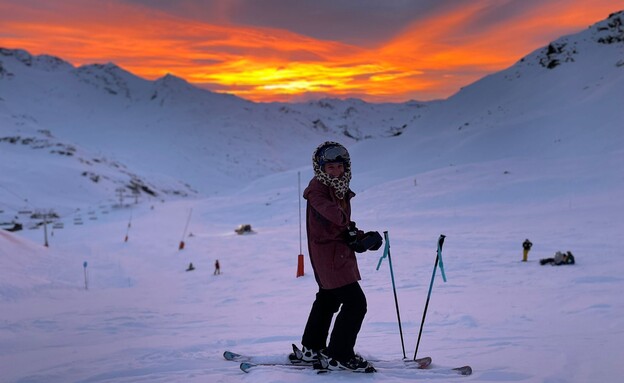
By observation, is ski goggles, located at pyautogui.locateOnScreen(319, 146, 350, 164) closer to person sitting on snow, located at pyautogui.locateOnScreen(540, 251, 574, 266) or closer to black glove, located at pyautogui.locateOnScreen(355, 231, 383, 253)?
black glove, located at pyautogui.locateOnScreen(355, 231, 383, 253)

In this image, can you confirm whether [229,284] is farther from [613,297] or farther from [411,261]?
[613,297]

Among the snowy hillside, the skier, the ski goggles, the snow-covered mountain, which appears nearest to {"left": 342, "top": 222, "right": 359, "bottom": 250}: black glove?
the skier

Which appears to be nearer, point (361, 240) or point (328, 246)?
point (361, 240)

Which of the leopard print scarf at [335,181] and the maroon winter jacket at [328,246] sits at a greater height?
the leopard print scarf at [335,181]

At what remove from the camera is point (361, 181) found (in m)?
49.6

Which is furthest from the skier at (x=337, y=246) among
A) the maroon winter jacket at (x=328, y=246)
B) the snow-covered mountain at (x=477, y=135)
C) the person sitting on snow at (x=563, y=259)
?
the snow-covered mountain at (x=477, y=135)

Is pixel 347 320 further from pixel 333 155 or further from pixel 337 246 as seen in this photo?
pixel 333 155

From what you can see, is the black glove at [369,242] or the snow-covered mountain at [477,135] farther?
the snow-covered mountain at [477,135]

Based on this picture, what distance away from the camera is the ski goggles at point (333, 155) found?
499 cm

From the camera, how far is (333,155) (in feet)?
16.4

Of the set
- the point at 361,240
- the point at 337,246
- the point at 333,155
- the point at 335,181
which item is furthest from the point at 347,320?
the point at 333,155

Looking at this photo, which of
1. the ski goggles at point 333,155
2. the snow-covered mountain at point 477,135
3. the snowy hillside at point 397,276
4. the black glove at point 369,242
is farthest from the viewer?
the snow-covered mountain at point 477,135

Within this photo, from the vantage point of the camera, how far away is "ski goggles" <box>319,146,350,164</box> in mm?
4988

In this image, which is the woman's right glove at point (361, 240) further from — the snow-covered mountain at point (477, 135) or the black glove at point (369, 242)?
the snow-covered mountain at point (477, 135)
